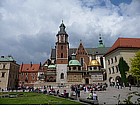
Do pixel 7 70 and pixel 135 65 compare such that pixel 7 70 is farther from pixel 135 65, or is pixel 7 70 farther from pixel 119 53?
pixel 119 53

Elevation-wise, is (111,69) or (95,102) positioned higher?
(111,69)

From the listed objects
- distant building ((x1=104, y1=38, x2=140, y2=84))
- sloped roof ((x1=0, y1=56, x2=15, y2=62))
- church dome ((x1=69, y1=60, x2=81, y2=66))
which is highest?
church dome ((x1=69, y1=60, x2=81, y2=66))

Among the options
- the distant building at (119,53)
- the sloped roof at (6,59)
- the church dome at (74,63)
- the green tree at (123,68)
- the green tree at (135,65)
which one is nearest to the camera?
the sloped roof at (6,59)

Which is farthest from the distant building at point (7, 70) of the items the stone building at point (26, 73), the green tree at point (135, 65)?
the green tree at point (135, 65)

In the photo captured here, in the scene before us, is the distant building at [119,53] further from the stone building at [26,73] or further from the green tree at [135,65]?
the stone building at [26,73]

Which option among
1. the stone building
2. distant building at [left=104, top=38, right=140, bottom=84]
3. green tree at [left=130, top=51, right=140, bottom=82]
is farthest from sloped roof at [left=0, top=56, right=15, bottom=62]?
green tree at [left=130, top=51, right=140, bottom=82]

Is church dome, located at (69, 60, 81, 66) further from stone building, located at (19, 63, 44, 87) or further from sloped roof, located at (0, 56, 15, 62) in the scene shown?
sloped roof, located at (0, 56, 15, 62)

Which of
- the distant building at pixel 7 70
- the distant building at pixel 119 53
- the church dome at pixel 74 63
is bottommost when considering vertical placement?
the distant building at pixel 7 70

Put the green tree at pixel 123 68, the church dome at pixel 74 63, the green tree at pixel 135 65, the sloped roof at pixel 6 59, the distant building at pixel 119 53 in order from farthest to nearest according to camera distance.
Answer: the church dome at pixel 74 63 < the green tree at pixel 123 68 < the distant building at pixel 119 53 < the green tree at pixel 135 65 < the sloped roof at pixel 6 59
